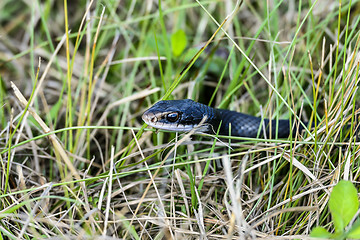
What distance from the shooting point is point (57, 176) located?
7.75ft

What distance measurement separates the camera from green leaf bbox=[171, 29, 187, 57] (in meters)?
2.79

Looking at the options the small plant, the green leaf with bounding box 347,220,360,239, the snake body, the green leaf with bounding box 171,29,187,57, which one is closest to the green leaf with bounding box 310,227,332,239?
the small plant

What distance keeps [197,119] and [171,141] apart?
0.25m

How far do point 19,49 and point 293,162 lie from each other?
257cm

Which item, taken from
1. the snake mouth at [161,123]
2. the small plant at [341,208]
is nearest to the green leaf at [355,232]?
the small plant at [341,208]

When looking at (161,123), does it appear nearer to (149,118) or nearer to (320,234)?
(149,118)

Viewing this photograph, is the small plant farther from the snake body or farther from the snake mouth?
the snake mouth

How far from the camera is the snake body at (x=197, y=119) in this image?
214cm

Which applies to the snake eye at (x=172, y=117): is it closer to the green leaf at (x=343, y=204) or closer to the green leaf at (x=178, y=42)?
the green leaf at (x=178, y=42)

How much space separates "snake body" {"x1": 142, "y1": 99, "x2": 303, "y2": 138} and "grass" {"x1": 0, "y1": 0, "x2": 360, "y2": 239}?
Result: 0.27 feet

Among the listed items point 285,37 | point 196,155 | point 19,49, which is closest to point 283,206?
point 196,155

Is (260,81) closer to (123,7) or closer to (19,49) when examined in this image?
(123,7)

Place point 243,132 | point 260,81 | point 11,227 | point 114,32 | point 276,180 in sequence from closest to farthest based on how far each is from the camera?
point 11,227, point 276,180, point 243,132, point 260,81, point 114,32

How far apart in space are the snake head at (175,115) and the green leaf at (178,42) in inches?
25.4
